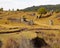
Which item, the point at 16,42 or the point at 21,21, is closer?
the point at 16,42

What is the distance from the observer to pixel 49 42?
2183cm

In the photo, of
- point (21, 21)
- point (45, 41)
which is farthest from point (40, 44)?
point (21, 21)

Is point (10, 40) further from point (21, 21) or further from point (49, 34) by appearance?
point (21, 21)

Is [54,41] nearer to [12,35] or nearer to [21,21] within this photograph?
[12,35]

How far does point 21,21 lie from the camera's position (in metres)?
32.4

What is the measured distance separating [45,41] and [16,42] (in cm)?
269

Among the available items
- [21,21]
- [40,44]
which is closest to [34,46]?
[40,44]

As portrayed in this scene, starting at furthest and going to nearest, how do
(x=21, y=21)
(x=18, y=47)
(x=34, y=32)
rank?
(x=21, y=21) < (x=34, y=32) < (x=18, y=47)

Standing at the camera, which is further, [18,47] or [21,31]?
[21,31]

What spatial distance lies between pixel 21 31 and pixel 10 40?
2203 millimetres

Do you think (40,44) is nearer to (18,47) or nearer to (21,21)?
(18,47)

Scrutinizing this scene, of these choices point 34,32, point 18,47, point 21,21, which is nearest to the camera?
point 18,47

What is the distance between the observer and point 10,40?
68.7 ft

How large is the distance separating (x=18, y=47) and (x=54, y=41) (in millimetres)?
3351
